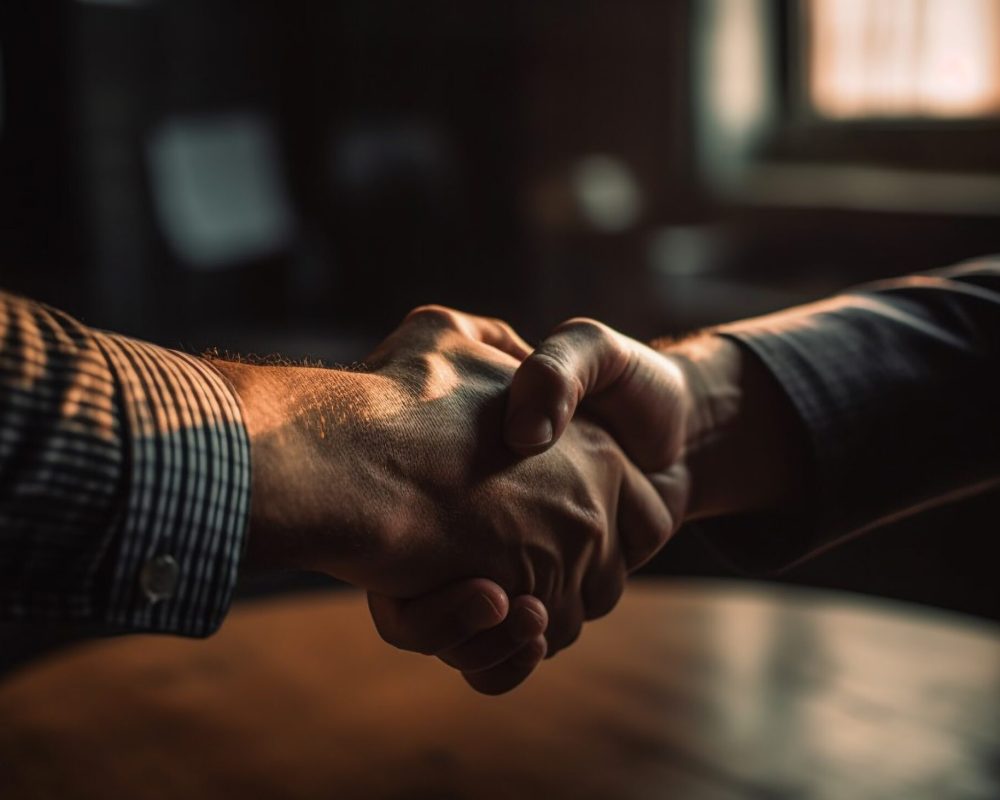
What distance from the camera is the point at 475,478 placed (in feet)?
2.79

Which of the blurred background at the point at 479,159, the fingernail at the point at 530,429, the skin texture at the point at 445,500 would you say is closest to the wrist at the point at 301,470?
the skin texture at the point at 445,500

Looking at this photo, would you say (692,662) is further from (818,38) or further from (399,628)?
(818,38)

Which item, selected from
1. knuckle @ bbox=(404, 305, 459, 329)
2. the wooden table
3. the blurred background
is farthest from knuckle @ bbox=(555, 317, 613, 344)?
the blurred background

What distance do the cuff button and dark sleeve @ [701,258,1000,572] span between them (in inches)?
22.6

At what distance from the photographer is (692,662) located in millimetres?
1138

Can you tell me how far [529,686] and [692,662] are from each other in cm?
18

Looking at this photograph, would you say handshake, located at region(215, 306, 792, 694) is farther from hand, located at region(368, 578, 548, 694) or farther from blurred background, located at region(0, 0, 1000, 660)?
blurred background, located at region(0, 0, 1000, 660)

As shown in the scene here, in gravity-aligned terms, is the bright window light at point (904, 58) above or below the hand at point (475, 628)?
above

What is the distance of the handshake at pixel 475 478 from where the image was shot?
0.77 meters

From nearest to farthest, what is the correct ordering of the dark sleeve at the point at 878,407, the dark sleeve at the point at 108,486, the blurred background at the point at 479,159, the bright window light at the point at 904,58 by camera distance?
the dark sleeve at the point at 108,486 < the dark sleeve at the point at 878,407 < the bright window light at the point at 904,58 < the blurred background at the point at 479,159

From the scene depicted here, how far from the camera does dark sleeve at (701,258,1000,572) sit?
103 centimetres

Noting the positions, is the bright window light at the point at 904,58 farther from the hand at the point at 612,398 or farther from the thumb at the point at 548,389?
the thumb at the point at 548,389

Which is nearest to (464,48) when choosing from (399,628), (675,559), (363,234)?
(363,234)

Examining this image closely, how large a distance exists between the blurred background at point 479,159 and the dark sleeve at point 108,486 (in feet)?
7.11
